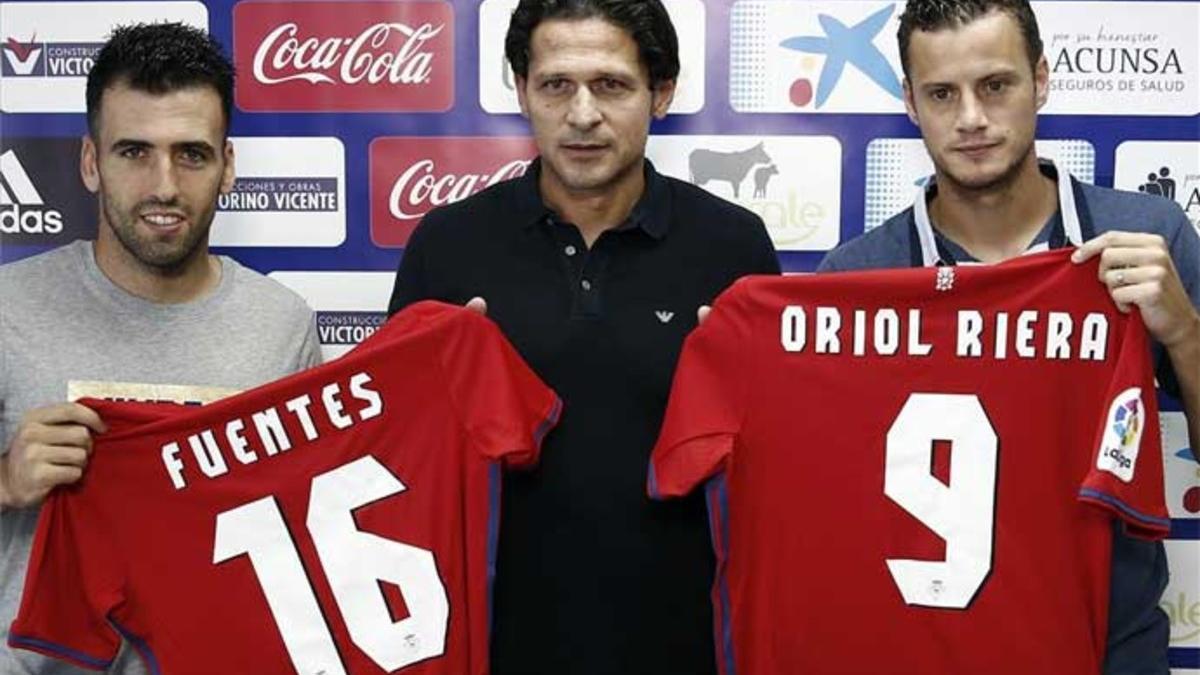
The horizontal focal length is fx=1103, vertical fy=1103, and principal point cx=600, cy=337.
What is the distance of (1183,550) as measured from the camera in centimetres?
245

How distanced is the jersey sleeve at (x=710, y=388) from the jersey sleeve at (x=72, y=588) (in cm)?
90

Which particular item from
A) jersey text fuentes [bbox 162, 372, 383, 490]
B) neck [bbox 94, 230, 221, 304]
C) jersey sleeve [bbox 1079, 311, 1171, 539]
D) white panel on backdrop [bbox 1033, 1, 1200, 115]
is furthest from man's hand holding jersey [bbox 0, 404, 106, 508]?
white panel on backdrop [bbox 1033, 1, 1200, 115]

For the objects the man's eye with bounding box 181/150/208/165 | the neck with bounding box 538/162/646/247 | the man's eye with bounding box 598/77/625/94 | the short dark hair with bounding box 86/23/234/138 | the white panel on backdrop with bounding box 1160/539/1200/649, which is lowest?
the white panel on backdrop with bounding box 1160/539/1200/649

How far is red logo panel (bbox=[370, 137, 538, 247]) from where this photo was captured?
8.07 feet

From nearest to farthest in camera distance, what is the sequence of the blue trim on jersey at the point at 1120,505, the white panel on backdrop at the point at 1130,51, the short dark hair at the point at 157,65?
1. the blue trim on jersey at the point at 1120,505
2. the short dark hair at the point at 157,65
3. the white panel on backdrop at the point at 1130,51

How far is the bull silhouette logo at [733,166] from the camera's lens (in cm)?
242

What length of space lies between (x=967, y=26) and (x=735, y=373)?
0.67 metres

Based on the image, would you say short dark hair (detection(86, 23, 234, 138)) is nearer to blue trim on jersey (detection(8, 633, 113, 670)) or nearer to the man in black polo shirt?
the man in black polo shirt

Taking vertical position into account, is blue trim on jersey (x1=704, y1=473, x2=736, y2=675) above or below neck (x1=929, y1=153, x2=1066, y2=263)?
below

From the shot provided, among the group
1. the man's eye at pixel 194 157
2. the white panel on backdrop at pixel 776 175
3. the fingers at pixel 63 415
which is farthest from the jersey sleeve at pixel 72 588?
the white panel on backdrop at pixel 776 175

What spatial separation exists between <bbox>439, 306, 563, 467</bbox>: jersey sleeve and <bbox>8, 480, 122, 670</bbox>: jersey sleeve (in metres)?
0.63

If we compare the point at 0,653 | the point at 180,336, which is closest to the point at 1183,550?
the point at 180,336

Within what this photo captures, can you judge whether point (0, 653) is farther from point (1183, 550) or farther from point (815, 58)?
point (1183, 550)

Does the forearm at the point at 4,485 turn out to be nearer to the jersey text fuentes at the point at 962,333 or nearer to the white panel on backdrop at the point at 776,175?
the jersey text fuentes at the point at 962,333
